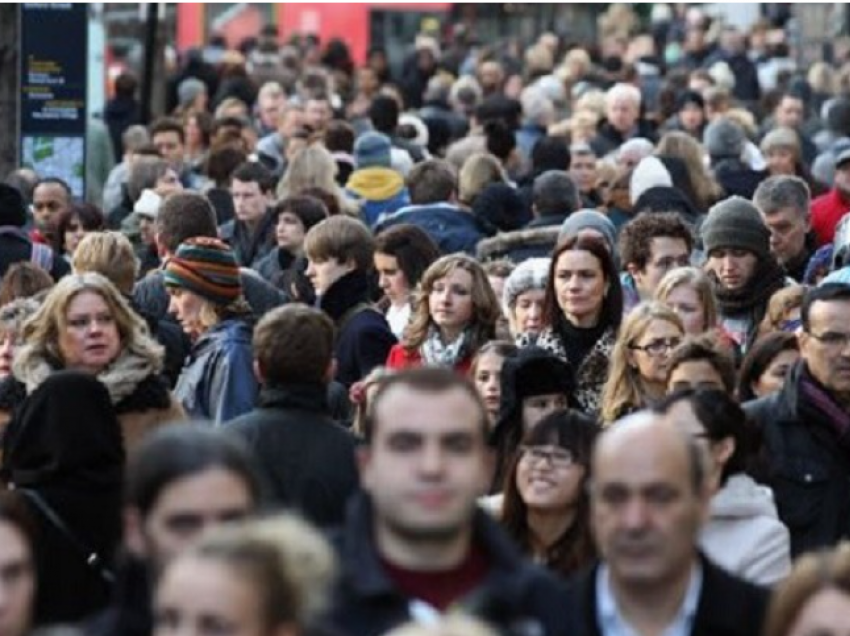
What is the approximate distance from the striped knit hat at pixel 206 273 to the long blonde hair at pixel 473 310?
29.0 inches

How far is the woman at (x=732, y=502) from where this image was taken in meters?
10.3

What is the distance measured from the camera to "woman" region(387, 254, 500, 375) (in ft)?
48.6

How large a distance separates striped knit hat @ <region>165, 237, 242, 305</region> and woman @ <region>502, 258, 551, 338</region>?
1212 mm

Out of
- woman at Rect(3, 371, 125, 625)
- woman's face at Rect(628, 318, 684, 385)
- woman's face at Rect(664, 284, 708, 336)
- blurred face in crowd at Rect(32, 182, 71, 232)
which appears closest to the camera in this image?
woman at Rect(3, 371, 125, 625)

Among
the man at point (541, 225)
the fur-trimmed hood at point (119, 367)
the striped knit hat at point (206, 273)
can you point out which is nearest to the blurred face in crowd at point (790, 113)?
the man at point (541, 225)

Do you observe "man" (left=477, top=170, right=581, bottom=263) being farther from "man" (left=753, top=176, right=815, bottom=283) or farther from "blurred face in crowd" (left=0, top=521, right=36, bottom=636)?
"blurred face in crowd" (left=0, top=521, right=36, bottom=636)

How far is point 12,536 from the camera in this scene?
8.55m

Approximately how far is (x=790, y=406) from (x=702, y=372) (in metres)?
0.32

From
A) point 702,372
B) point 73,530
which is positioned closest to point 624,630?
point 73,530

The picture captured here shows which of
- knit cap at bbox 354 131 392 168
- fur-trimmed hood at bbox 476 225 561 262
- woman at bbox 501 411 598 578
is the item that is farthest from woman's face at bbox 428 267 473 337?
knit cap at bbox 354 131 392 168

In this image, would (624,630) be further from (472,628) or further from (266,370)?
(266,370)

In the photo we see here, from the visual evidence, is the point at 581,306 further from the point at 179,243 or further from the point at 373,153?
the point at 373,153

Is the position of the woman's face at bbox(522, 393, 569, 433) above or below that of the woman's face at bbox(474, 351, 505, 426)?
above

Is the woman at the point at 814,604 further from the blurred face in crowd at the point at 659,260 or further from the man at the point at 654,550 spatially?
the blurred face in crowd at the point at 659,260
